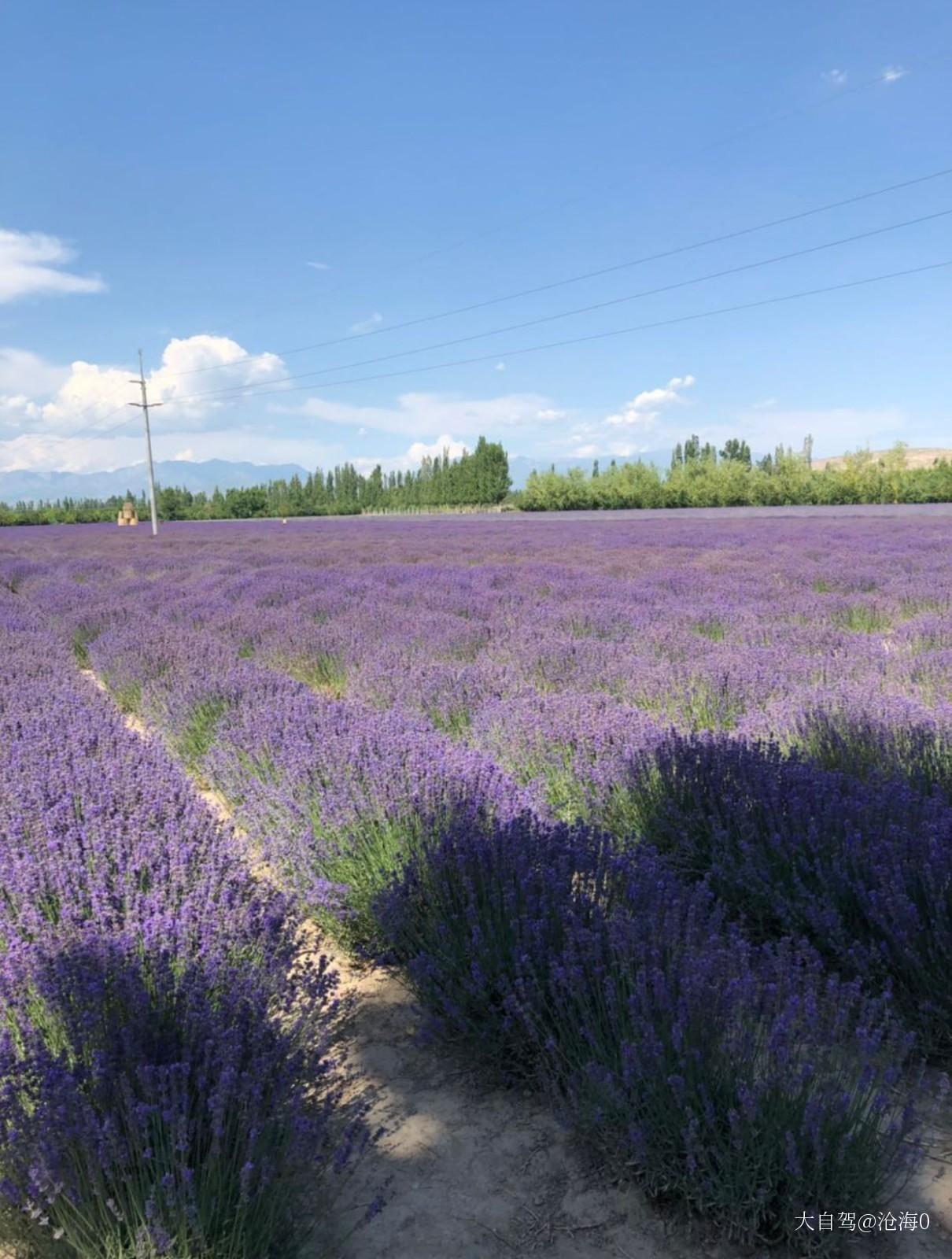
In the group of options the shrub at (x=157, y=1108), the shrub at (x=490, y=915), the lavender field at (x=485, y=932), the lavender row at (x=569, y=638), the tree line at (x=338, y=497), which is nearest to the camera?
the shrub at (x=157, y=1108)

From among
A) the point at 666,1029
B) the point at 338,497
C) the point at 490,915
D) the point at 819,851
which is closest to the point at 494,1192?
the point at 666,1029

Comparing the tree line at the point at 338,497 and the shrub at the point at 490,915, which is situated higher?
the tree line at the point at 338,497

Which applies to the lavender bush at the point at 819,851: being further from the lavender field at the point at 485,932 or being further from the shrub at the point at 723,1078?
the shrub at the point at 723,1078

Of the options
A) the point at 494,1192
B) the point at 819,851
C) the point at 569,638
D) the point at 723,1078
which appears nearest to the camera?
the point at 723,1078

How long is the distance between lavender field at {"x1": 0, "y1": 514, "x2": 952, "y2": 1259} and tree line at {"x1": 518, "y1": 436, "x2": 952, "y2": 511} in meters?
40.4

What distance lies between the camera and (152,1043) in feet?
4.93

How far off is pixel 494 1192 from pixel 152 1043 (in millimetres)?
693

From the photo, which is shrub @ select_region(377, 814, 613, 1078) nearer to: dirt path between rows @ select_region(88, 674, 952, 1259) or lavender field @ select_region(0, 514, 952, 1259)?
lavender field @ select_region(0, 514, 952, 1259)

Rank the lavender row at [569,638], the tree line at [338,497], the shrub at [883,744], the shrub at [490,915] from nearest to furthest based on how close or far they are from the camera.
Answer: the shrub at [490,915]
the shrub at [883,744]
the lavender row at [569,638]
the tree line at [338,497]

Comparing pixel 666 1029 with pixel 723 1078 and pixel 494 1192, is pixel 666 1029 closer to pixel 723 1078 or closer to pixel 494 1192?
pixel 723 1078

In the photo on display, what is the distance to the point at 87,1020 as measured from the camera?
58.4 inches

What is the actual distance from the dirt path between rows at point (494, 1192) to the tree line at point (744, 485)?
42.3 meters

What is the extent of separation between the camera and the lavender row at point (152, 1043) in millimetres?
1188

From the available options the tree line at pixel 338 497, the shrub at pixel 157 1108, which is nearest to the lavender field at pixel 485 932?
the shrub at pixel 157 1108
